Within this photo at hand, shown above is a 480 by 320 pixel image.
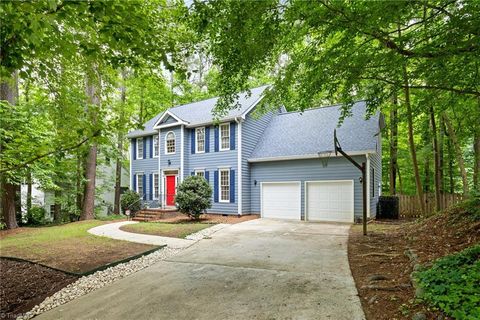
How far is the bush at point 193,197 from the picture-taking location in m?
12.5

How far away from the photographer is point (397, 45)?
16.0 feet

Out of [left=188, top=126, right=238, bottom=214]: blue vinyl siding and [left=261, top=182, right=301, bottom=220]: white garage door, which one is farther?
[left=188, top=126, right=238, bottom=214]: blue vinyl siding

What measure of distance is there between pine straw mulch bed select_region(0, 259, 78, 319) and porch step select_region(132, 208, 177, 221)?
806 cm

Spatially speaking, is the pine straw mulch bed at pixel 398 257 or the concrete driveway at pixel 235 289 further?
the concrete driveway at pixel 235 289

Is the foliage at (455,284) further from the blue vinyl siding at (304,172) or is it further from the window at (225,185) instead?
the window at (225,185)

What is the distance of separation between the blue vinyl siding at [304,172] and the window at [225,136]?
1.77m

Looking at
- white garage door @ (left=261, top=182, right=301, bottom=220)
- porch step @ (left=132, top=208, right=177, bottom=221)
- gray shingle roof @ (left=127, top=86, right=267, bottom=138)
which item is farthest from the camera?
gray shingle roof @ (left=127, top=86, right=267, bottom=138)

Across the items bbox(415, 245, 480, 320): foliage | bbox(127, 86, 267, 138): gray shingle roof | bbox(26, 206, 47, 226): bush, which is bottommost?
bbox(26, 206, 47, 226): bush

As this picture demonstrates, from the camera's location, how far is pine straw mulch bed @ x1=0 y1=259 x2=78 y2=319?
476 cm

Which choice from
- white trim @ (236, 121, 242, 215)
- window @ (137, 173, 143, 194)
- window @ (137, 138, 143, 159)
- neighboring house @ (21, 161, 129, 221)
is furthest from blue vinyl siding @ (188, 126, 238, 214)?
neighboring house @ (21, 161, 129, 221)

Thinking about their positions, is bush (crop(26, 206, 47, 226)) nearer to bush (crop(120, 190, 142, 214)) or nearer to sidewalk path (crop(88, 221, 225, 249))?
bush (crop(120, 190, 142, 214))

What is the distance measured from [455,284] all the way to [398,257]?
252cm

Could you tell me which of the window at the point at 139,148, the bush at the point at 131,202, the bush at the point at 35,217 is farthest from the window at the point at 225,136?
the bush at the point at 35,217

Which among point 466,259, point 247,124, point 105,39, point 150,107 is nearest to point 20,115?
point 105,39
